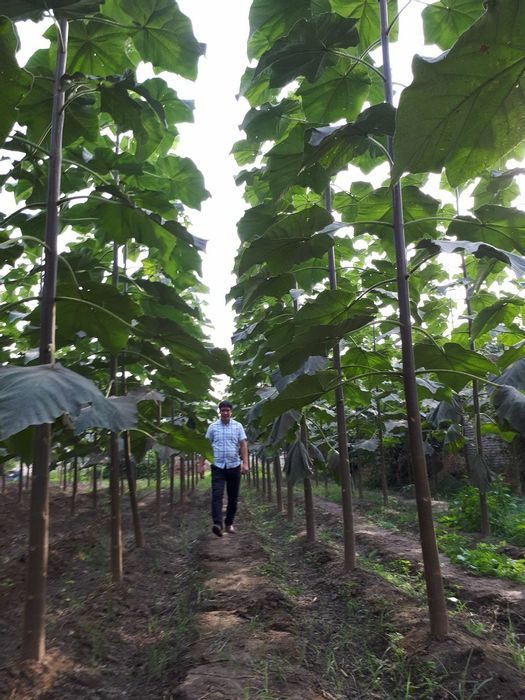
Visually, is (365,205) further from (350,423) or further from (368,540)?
(350,423)

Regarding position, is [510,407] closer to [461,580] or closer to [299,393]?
[299,393]

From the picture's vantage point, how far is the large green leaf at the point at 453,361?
3.09 meters

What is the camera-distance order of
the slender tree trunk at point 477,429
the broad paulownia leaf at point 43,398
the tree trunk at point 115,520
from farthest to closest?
the slender tree trunk at point 477,429 < the tree trunk at point 115,520 < the broad paulownia leaf at point 43,398

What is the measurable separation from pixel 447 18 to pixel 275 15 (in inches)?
42.2

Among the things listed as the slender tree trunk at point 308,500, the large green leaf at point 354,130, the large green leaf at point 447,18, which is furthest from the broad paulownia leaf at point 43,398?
the slender tree trunk at point 308,500

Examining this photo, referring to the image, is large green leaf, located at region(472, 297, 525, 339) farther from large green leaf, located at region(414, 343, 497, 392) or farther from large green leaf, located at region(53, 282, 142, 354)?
large green leaf, located at region(53, 282, 142, 354)

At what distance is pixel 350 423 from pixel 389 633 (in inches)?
348

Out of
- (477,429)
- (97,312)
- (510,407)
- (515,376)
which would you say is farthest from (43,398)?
(477,429)

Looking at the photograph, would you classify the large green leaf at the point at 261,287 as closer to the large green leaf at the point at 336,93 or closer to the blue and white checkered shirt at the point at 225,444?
the large green leaf at the point at 336,93

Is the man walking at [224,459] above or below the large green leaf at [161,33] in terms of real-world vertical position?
below

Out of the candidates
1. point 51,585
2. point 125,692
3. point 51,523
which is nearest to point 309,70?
point 125,692

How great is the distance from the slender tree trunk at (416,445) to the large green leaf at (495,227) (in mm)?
343

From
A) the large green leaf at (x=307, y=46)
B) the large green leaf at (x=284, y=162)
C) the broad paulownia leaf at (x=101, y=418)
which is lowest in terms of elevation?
the broad paulownia leaf at (x=101, y=418)

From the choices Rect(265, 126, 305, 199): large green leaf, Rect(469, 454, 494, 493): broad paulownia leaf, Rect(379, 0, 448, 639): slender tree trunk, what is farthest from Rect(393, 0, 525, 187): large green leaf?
Rect(469, 454, 494, 493): broad paulownia leaf
